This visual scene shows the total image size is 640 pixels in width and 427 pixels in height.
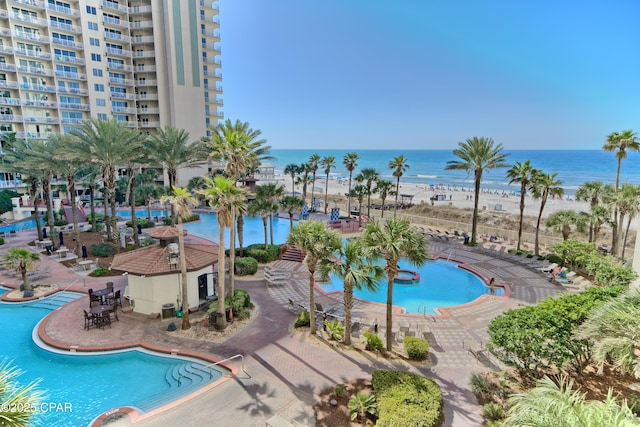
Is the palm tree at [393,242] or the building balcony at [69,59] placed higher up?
the building balcony at [69,59]

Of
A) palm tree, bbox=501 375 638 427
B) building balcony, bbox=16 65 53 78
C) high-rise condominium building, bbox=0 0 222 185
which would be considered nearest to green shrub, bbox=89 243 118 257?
palm tree, bbox=501 375 638 427

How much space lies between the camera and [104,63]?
198 ft

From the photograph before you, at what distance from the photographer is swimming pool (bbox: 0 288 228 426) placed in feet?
39.3

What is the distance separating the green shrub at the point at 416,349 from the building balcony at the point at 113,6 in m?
72.6

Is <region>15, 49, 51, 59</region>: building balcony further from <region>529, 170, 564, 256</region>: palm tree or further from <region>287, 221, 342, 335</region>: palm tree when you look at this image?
<region>529, 170, 564, 256</region>: palm tree

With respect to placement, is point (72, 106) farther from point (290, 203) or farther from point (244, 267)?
point (244, 267)

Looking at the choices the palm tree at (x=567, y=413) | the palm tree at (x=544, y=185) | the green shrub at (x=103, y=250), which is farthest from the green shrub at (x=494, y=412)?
the green shrub at (x=103, y=250)

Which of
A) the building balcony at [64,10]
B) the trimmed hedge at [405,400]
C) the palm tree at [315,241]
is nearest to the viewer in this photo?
the trimmed hedge at [405,400]

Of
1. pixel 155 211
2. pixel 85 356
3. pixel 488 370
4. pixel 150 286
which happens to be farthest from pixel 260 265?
pixel 155 211

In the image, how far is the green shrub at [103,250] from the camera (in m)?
29.0

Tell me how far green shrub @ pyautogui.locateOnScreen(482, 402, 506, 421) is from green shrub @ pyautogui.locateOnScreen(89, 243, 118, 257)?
96.6 ft

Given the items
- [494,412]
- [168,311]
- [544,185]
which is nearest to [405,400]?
[494,412]

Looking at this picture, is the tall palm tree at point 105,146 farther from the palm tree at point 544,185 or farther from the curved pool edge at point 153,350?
the palm tree at point 544,185

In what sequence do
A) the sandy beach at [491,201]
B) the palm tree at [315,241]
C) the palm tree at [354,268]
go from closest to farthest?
the palm tree at [354,268] → the palm tree at [315,241] → the sandy beach at [491,201]
